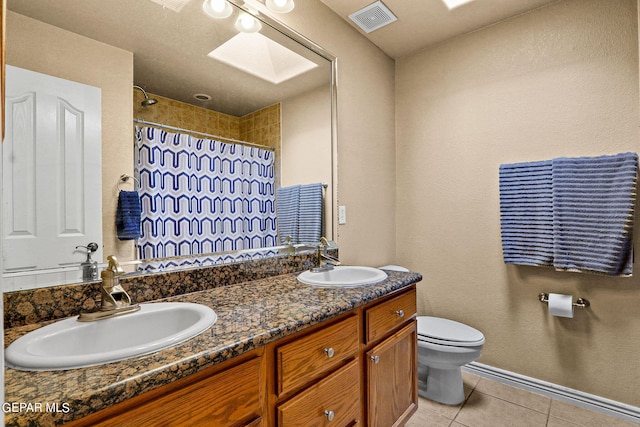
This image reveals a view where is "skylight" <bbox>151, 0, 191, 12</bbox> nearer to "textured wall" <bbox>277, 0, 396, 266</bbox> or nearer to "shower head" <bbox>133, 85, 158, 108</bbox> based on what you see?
"shower head" <bbox>133, 85, 158, 108</bbox>

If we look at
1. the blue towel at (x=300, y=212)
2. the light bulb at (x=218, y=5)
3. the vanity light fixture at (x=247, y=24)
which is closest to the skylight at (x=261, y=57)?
the vanity light fixture at (x=247, y=24)

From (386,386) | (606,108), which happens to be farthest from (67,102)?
(606,108)

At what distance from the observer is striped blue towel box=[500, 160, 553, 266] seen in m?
1.96

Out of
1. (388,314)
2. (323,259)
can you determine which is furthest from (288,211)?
(388,314)

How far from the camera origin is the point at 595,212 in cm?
179

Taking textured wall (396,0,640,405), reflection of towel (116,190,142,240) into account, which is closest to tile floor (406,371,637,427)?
textured wall (396,0,640,405)

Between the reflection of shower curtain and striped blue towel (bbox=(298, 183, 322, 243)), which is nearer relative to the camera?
the reflection of shower curtain

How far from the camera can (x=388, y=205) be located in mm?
2609

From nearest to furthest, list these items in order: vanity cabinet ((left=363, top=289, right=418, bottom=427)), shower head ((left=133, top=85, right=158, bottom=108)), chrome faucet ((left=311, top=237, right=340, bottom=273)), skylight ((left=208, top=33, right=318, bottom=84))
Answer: shower head ((left=133, top=85, right=158, bottom=108)) < vanity cabinet ((left=363, top=289, right=418, bottom=427)) < skylight ((left=208, top=33, right=318, bottom=84)) < chrome faucet ((left=311, top=237, right=340, bottom=273))

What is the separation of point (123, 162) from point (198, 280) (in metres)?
0.54

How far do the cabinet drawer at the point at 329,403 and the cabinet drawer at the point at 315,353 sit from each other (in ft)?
0.14

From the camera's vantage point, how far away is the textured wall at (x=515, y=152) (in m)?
1.81

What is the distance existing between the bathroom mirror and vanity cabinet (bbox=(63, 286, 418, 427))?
637 mm

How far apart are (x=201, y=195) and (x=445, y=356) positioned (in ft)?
5.37
